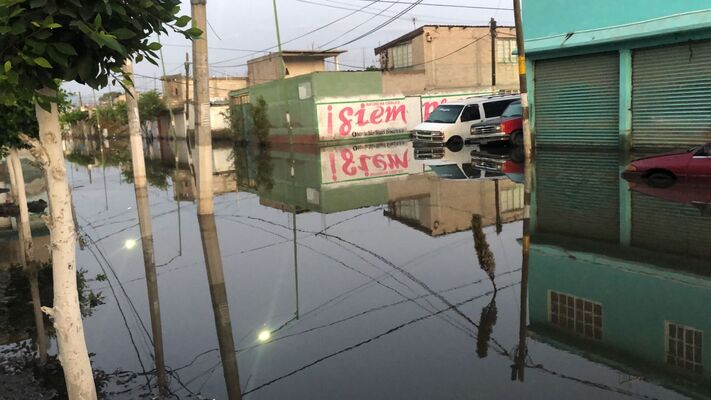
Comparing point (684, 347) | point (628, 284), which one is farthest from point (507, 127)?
point (684, 347)

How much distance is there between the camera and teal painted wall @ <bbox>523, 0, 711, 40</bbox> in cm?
1656

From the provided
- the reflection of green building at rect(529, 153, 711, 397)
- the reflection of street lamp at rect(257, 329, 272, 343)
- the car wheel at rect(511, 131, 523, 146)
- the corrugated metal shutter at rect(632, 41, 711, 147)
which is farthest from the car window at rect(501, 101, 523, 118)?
the reflection of street lamp at rect(257, 329, 272, 343)

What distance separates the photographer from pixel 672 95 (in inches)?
674

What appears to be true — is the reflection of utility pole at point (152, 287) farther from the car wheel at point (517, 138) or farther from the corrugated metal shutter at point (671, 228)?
the car wheel at point (517, 138)

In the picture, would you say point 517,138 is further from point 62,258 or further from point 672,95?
point 62,258

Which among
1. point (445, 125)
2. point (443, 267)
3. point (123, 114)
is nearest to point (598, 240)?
point (443, 267)

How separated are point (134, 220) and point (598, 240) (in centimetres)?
981

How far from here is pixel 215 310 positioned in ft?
21.4

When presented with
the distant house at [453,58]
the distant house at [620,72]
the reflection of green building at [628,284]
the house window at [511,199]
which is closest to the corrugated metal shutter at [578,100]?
→ the distant house at [620,72]

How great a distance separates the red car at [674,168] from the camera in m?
12.1

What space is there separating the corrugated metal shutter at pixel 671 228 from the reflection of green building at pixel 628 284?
0.01m

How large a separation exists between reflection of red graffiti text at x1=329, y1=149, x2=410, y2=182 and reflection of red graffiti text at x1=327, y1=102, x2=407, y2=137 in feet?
20.3

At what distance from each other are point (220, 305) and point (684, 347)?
4.67 metres

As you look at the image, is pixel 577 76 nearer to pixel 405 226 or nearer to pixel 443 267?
pixel 405 226
